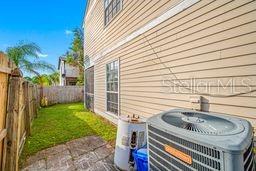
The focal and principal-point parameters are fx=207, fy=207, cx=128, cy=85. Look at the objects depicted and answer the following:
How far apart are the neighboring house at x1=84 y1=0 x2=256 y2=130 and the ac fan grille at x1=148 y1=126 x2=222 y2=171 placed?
137 cm

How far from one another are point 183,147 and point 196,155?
14 cm

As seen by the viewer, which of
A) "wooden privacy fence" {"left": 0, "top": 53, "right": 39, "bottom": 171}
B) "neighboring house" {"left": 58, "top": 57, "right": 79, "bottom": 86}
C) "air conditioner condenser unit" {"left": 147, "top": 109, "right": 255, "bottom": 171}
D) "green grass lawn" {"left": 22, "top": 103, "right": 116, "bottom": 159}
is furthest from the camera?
"neighboring house" {"left": 58, "top": 57, "right": 79, "bottom": 86}

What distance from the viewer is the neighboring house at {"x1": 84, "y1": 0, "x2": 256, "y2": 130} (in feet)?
8.73

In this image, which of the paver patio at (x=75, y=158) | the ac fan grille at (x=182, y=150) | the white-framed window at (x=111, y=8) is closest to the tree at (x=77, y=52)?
the white-framed window at (x=111, y=8)

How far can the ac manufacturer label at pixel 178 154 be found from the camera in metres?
1.51

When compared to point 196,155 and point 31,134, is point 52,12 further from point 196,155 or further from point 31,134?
point 196,155

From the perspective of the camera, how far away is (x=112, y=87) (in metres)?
8.10

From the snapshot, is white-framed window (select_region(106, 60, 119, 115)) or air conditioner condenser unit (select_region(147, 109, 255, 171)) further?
white-framed window (select_region(106, 60, 119, 115))

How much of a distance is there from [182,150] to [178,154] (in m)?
0.06

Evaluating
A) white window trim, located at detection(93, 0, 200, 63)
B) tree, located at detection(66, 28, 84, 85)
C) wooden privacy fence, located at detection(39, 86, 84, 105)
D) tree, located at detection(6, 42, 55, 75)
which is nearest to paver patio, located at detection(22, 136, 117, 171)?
white window trim, located at detection(93, 0, 200, 63)

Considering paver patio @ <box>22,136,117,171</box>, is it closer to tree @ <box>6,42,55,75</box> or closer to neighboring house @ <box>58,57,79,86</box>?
tree @ <box>6,42,55,75</box>

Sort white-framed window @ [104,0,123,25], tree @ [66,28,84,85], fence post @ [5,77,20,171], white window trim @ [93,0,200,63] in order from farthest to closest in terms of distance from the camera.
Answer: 1. tree @ [66,28,84,85]
2. white-framed window @ [104,0,123,25]
3. white window trim @ [93,0,200,63]
4. fence post @ [5,77,20,171]

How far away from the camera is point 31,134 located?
261 inches

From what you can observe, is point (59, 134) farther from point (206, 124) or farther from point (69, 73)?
point (69, 73)
